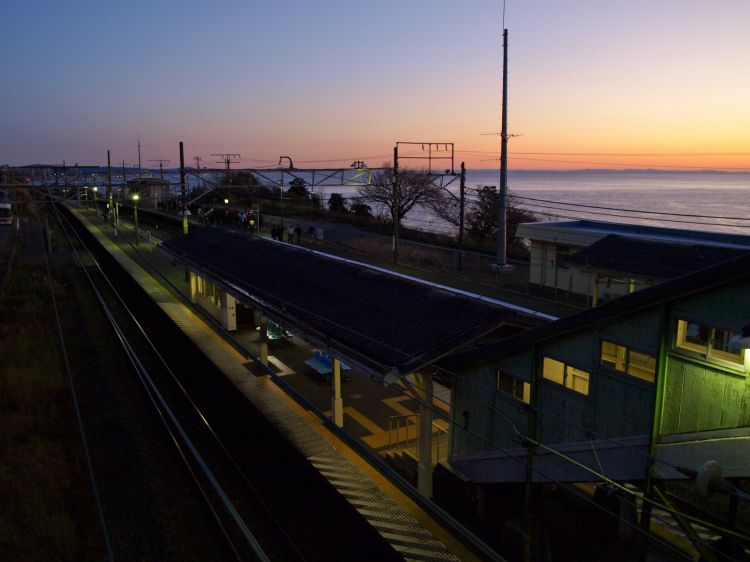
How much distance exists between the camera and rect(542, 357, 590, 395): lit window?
8.26 meters

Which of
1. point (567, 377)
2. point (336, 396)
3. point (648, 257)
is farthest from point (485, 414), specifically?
point (648, 257)

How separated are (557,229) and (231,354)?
1158cm

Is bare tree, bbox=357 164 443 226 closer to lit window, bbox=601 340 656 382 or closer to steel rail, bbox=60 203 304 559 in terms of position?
steel rail, bbox=60 203 304 559

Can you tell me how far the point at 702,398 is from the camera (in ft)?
22.4

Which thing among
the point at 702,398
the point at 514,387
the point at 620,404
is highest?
the point at 702,398

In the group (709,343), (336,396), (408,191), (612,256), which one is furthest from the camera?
(408,191)

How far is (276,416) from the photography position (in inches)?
497

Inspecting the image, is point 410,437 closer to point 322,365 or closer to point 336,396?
point 336,396

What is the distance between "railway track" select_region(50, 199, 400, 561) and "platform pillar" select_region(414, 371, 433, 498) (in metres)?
1.65

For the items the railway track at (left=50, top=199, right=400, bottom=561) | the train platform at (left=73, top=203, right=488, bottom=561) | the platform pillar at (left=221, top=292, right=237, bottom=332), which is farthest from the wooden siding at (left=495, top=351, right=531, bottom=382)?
the platform pillar at (left=221, top=292, right=237, bottom=332)

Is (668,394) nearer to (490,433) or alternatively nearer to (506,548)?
(490,433)

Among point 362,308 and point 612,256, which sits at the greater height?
point 612,256

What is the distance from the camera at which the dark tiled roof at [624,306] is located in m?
6.23

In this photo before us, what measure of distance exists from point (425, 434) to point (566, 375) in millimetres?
2861
